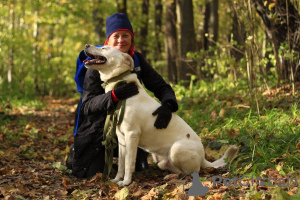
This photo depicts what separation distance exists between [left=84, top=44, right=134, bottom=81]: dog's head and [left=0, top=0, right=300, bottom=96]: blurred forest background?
2.41m

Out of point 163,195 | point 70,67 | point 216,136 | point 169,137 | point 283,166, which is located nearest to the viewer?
point 163,195

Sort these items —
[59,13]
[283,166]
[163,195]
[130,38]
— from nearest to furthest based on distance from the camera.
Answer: [163,195], [283,166], [130,38], [59,13]

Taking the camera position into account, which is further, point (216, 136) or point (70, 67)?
point (70, 67)

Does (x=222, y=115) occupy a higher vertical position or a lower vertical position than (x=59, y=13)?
lower

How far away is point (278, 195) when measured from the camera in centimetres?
249

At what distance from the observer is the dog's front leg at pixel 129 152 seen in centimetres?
348

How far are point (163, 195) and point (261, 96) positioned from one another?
381cm

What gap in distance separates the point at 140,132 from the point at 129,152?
0.80 feet

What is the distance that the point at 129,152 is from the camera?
3.50 m

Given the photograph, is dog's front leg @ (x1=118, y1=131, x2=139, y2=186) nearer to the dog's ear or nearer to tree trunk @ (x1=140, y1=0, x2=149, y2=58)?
the dog's ear

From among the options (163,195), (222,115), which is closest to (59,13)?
(222,115)

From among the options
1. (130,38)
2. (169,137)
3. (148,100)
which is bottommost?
(169,137)

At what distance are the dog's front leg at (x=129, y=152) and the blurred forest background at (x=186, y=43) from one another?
8.75ft

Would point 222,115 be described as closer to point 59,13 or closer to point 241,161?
point 241,161
